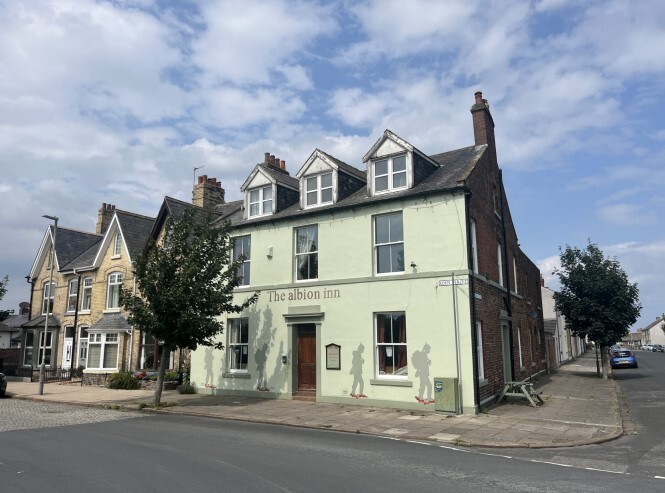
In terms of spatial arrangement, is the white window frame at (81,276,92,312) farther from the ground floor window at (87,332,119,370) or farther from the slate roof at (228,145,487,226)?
the slate roof at (228,145,487,226)

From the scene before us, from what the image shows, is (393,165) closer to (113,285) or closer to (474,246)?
(474,246)

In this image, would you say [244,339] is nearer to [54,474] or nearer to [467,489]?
[54,474]

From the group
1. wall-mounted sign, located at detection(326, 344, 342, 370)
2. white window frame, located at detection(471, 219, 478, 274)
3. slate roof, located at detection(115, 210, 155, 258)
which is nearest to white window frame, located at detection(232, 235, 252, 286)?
wall-mounted sign, located at detection(326, 344, 342, 370)

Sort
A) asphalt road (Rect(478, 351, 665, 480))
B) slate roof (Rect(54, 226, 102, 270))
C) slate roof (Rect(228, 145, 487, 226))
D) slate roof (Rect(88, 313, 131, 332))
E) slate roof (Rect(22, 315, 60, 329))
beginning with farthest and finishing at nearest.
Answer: slate roof (Rect(54, 226, 102, 270)), slate roof (Rect(22, 315, 60, 329)), slate roof (Rect(88, 313, 131, 332)), slate roof (Rect(228, 145, 487, 226)), asphalt road (Rect(478, 351, 665, 480))

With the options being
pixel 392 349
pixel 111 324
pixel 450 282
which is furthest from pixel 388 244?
pixel 111 324

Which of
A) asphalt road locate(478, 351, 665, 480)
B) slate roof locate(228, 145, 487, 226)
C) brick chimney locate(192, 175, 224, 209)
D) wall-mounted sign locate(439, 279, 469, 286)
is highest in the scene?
→ brick chimney locate(192, 175, 224, 209)

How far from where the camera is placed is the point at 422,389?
15.3 m

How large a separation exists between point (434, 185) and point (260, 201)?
7687 mm

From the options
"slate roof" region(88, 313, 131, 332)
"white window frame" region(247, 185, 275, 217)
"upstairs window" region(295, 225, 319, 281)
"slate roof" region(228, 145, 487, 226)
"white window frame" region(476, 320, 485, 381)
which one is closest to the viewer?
"white window frame" region(476, 320, 485, 381)

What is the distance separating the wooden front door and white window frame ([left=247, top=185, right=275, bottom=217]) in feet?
17.3

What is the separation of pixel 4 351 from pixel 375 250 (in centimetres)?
3308

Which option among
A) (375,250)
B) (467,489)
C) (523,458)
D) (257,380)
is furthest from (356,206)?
(467,489)

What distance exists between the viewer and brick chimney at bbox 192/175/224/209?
28125mm

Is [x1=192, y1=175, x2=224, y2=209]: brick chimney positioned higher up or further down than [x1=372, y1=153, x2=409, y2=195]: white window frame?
higher up
